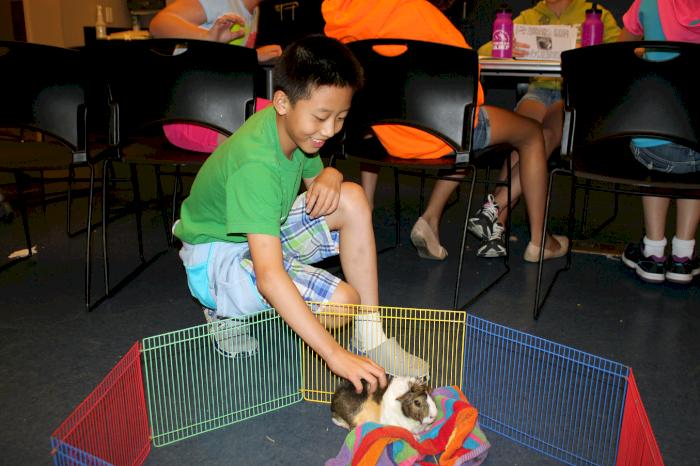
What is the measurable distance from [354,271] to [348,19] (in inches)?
35.0

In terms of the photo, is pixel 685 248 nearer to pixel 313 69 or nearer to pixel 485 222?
pixel 485 222

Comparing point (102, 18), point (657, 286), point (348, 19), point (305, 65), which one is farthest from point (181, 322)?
point (102, 18)

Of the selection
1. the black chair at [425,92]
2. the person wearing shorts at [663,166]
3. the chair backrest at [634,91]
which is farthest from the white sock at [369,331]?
the person wearing shorts at [663,166]

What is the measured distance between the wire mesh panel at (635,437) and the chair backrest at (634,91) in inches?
35.9

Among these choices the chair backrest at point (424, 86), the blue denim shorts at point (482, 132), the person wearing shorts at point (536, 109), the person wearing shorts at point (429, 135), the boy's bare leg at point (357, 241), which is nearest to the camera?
the boy's bare leg at point (357, 241)

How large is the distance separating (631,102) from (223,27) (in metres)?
1.41

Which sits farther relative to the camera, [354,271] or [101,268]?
[101,268]

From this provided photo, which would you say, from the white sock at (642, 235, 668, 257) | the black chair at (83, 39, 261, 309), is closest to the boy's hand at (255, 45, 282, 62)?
the black chair at (83, 39, 261, 309)

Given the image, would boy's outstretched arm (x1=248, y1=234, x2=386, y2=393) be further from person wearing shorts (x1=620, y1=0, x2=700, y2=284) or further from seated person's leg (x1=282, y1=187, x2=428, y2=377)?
person wearing shorts (x1=620, y1=0, x2=700, y2=284)

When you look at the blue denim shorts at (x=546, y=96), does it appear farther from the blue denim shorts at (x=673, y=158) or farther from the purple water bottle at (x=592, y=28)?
the blue denim shorts at (x=673, y=158)

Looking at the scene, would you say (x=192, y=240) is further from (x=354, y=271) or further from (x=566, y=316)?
(x=566, y=316)

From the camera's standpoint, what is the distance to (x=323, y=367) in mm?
1505

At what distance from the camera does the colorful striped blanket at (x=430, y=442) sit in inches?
42.0

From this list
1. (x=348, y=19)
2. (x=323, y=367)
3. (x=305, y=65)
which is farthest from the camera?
(x=348, y=19)
